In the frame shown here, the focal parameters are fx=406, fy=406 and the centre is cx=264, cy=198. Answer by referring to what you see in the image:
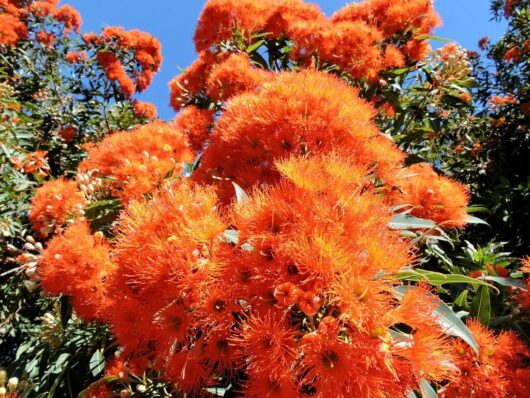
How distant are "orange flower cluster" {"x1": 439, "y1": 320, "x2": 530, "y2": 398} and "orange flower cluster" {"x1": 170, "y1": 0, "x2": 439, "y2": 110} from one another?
1931mm

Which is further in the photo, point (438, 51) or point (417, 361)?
point (438, 51)

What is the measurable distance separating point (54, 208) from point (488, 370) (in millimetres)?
2354

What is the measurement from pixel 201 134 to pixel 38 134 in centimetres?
351

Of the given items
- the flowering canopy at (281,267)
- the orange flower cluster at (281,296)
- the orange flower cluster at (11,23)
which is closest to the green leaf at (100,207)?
the flowering canopy at (281,267)

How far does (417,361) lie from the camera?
1090 mm

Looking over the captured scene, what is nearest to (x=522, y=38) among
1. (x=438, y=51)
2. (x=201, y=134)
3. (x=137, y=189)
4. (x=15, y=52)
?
(x=438, y=51)

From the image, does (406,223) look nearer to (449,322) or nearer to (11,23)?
(449,322)

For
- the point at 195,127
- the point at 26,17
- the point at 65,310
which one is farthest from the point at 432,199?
the point at 26,17

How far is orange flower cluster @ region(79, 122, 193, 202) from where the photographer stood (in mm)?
2174

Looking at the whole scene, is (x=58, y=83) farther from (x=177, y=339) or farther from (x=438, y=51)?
(x=177, y=339)

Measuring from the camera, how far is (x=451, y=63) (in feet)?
10.7

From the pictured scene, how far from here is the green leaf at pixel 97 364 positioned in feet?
7.43

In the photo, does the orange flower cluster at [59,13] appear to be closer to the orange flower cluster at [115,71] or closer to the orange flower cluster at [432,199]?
the orange flower cluster at [115,71]

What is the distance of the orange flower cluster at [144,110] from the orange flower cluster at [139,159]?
4.71m
